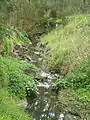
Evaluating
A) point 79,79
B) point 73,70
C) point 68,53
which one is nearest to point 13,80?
point 79,79

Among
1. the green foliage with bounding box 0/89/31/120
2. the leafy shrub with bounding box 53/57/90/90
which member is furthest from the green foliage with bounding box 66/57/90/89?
the green foliage with bounding box 0/89/31/120

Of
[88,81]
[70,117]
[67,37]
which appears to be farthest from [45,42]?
[70,117]

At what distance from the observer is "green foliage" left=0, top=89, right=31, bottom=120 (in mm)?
9211

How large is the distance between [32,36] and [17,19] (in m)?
1.58

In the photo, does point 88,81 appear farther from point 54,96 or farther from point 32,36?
point 32,36

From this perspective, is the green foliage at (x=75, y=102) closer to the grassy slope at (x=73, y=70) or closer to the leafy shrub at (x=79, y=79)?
the grassy slope at (x=73, y=70)

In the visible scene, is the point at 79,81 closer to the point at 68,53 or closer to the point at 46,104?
the point at 46,104

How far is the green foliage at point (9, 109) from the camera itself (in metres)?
9.21

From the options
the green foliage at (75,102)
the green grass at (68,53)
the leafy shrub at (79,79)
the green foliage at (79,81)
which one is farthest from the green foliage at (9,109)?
the green grass at (68,53)

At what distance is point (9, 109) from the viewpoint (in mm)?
9602

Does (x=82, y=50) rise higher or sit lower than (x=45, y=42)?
higher

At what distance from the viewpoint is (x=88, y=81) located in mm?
12805

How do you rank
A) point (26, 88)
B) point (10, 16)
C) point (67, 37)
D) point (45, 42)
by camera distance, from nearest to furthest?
1. point (26, 88)
2. point (67, 37)
3. point (45, 42)
4. point (10, 16)

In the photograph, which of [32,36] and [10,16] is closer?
[10,16]
